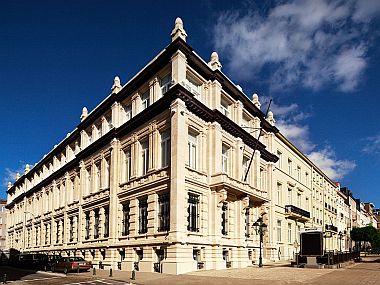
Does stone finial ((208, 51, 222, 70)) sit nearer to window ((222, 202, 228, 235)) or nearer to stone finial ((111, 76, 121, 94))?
stone finial ((111, 76, 121, 94))

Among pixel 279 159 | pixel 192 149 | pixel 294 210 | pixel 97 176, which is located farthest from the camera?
pixel 294 210

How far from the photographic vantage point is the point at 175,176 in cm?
2673

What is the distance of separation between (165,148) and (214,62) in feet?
28.9

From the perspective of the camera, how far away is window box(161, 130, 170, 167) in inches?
1152

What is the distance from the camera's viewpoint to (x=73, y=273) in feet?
94.4

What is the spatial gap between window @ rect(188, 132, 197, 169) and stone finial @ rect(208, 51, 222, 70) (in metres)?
6.47

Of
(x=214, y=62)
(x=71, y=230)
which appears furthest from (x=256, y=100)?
(x=71, y=230)

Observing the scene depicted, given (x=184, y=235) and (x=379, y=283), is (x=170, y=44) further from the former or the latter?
(x=379, y=283)

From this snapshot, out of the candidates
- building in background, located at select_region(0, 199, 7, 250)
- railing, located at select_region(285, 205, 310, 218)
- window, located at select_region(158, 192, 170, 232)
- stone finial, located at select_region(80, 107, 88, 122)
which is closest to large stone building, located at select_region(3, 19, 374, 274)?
window, located at select_region(158, 192, 170, 232)

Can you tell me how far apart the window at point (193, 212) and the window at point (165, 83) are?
8548mm

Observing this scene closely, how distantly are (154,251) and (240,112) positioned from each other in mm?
15333

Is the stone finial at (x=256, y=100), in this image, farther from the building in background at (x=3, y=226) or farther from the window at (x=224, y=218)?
the building in background at (x=3, y=226)

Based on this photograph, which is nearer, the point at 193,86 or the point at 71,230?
the point at 193,86

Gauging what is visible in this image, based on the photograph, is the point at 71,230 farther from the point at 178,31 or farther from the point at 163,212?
the point at 178,31
